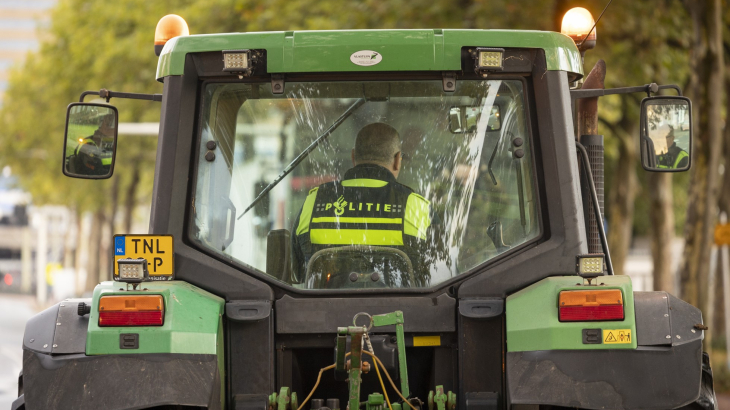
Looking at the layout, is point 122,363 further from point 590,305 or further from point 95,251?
point 95,251

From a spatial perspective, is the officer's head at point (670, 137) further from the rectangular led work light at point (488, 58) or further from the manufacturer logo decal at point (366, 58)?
the manufacturer logo decal at point (366, 58)

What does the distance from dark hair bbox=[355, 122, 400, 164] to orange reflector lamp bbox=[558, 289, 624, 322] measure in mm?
941

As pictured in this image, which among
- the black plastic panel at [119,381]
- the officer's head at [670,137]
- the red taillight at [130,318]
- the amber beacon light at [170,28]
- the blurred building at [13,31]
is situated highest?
the blurred building at [13,31]

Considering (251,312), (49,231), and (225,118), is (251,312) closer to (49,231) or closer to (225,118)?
(225,118)

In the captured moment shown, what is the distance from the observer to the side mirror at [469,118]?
4.01m

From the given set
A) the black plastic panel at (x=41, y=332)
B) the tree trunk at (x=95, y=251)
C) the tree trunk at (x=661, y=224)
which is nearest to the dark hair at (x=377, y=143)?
the black plastic panel at (x=41, y=332)

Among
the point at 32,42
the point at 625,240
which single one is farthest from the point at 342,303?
the point at 32,42

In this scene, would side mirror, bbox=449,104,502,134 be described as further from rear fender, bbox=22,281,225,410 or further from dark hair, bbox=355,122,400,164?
rear fender, bbox=22,281,225,410

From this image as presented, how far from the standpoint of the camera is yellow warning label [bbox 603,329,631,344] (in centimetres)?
342

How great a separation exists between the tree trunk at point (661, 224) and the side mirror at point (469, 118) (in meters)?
15.2

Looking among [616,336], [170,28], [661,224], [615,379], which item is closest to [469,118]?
[616,336]

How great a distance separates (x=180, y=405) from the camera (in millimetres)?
3459

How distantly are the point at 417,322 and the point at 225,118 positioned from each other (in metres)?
1.16

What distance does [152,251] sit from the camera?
370 cm
